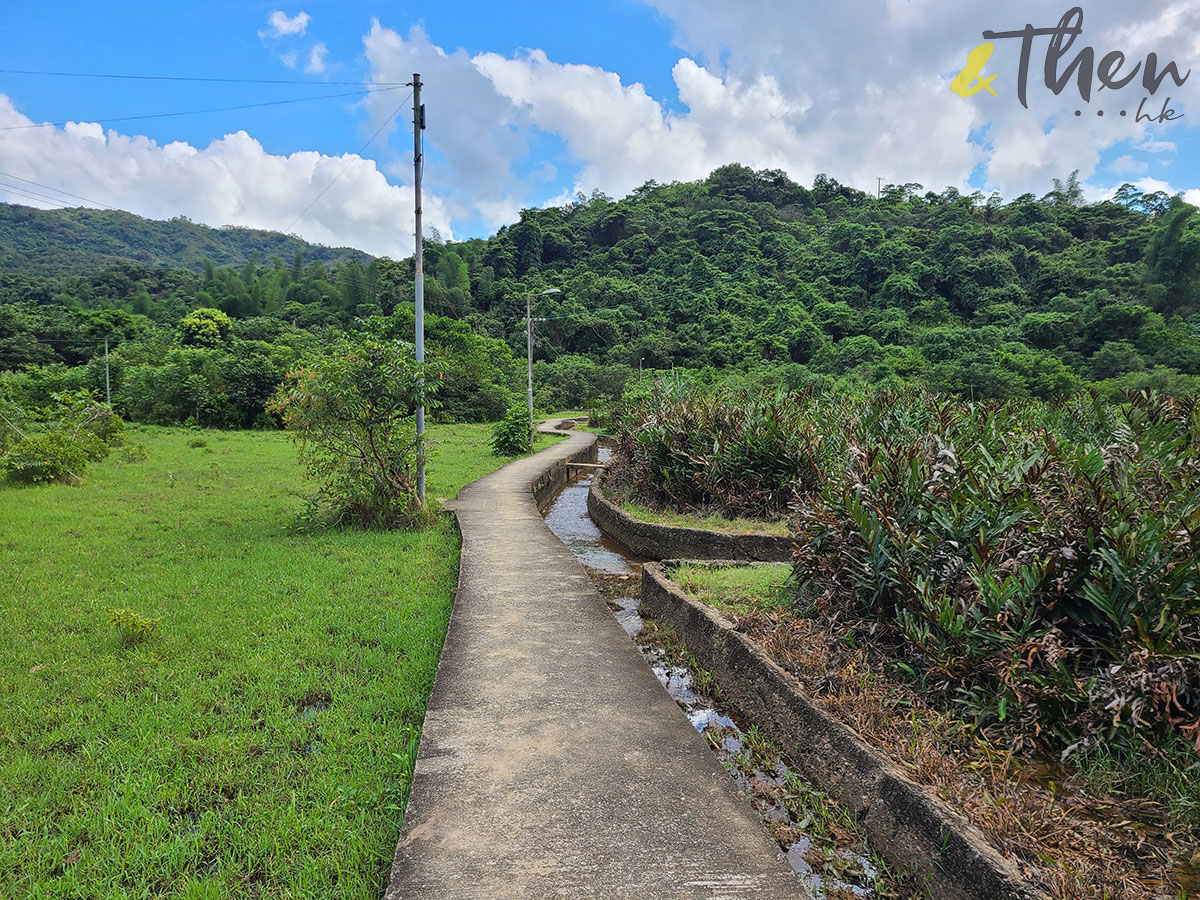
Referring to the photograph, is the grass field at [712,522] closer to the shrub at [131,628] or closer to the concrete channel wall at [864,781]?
the concrete channel wall at [864,781]

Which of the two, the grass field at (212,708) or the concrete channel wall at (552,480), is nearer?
the grass field at (212,708)

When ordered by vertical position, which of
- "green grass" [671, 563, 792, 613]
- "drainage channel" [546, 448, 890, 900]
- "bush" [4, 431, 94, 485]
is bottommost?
"drainage channel" [546, 448, 890, 900]

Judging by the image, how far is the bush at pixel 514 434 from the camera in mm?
20016

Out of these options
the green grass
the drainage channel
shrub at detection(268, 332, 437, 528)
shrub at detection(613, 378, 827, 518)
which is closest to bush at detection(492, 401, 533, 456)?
shrub at detection(613, 378, 827, 518)

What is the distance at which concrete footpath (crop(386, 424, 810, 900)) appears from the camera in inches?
93.7

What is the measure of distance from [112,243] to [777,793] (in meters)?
97.8

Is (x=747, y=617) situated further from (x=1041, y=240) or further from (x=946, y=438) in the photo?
(x=1041, y=240)

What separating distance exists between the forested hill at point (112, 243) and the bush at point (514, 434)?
50.7 m

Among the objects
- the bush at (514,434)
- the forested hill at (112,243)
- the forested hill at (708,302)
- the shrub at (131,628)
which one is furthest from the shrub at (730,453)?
the forested hill at (112,243)

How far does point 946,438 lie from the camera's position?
18.0ft

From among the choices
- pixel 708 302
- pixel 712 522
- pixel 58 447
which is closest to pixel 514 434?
pixel 58 447

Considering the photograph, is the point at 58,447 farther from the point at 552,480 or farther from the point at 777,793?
the point at 777,793

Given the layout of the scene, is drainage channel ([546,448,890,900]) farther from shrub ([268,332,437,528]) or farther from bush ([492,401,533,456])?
bush ([492,401,533,456])

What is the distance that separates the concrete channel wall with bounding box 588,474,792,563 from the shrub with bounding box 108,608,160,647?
556 centimetres
